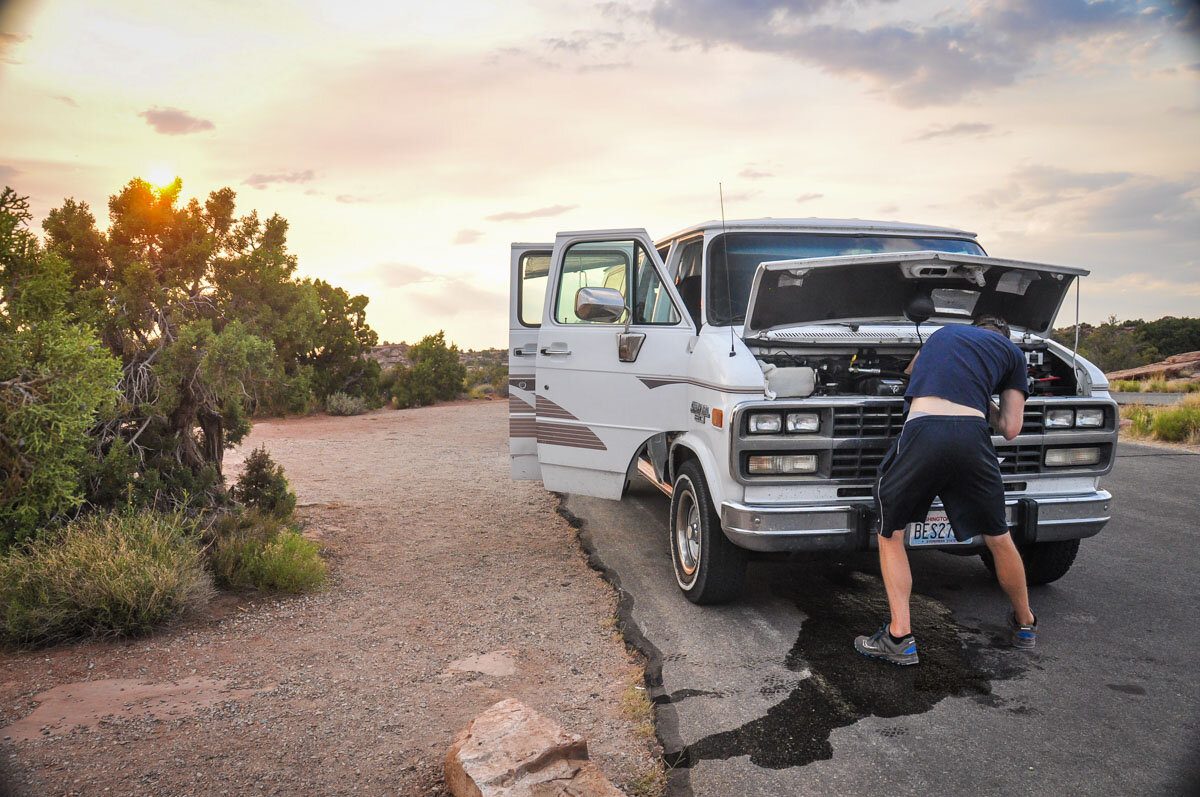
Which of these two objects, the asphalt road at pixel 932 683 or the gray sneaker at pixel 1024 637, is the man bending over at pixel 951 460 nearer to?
the gray sneaker at pixel 1024 637

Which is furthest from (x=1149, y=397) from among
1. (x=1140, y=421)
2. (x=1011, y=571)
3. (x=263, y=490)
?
(x=263, y=490)

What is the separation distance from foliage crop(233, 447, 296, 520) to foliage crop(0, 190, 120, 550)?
66.7 inches

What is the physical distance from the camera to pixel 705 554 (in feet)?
16.6

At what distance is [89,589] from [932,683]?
15.0 feet

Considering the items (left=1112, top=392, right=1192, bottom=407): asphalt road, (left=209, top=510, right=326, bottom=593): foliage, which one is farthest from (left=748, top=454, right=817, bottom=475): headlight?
(left=1112, top=392, right=1192, bottom=407): asphalt road

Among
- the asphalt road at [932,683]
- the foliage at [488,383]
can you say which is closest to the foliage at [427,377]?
the foliage at [488,383]

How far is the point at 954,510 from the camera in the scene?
4.35 metres

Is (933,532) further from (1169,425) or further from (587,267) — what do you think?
(1169,425)

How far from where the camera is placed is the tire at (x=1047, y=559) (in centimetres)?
540

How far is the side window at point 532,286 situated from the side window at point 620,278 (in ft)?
1.76

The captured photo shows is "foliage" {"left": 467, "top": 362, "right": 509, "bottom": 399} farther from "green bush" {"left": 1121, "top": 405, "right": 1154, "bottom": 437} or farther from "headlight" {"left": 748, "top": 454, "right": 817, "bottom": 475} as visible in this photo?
"headlight" {"left": 748, "top": 454, "right": 817, "bottom": 475}

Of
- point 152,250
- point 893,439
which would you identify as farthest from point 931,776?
point 152,250

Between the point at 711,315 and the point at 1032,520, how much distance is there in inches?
92.1

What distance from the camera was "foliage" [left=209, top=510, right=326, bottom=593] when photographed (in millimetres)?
5656
